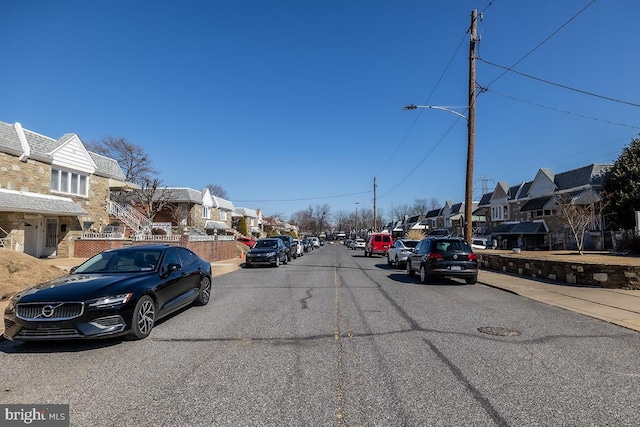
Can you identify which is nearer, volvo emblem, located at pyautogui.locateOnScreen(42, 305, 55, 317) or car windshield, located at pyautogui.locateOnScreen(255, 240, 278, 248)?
volvo emblem, located at pyautogui.locateOnScreen(42, 305, 55, 317)

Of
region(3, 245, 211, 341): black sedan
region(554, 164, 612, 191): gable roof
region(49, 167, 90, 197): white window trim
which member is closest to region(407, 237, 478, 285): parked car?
region(3, 245, 211, 341): black sedan

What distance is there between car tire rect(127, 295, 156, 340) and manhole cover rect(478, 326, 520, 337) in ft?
18.1

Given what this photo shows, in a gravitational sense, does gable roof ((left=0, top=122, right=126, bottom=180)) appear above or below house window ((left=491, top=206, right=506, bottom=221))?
above

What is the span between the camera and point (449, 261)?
13.7 meters

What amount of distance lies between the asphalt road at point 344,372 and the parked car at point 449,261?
A: 5.13m

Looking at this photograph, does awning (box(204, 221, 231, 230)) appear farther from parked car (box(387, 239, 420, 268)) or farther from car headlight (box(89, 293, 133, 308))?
car headlight (box(89, 293, 133, 308))

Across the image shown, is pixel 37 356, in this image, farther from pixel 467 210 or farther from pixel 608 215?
pixel 608 215

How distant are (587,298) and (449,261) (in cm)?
417

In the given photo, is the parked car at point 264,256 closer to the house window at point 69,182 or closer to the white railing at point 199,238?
the white railing at point 199,238

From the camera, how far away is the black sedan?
570 centimetres

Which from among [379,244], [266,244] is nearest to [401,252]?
[266,244]

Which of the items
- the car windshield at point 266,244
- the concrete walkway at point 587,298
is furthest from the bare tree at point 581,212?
the car windshield at point 266,244

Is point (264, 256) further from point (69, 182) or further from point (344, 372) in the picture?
point (344, 372)

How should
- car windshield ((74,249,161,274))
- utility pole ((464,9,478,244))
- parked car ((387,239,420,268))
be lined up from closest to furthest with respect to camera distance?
1. car windshield ((74,249,161,274))
2. utility pole ((464,9,478,244))
3. parked car ((387,239,420,268))
